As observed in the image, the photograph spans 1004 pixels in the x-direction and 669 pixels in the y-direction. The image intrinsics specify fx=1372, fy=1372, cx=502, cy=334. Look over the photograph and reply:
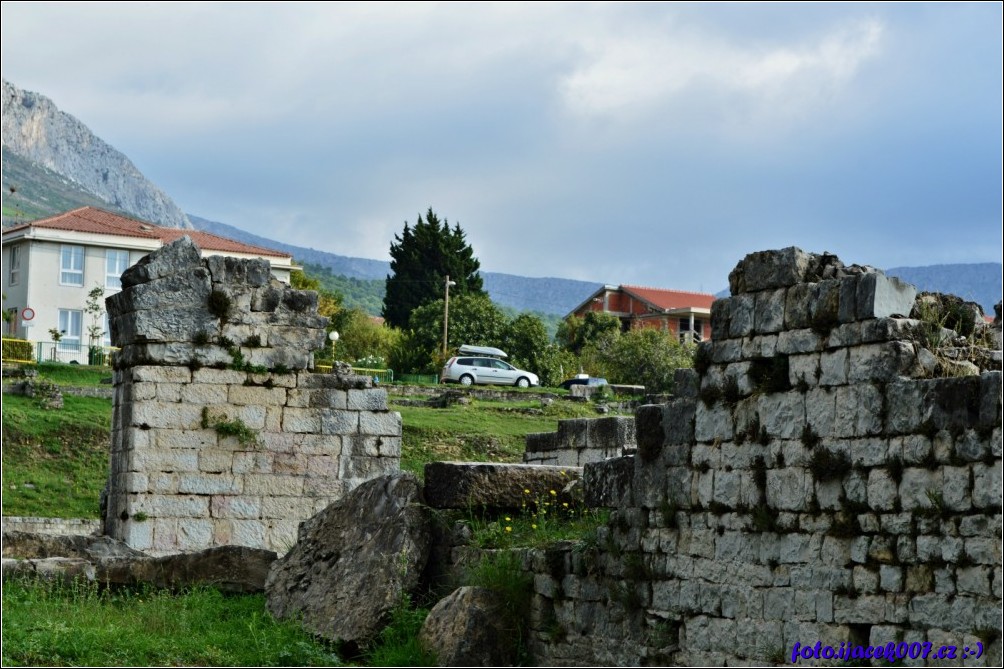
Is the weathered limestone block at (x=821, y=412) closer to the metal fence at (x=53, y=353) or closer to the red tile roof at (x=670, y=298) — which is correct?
the metal fence at (x=53, y=353)

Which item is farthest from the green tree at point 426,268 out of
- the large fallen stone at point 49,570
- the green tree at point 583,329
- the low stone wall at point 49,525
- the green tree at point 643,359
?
the large fallen stone at point 49,570

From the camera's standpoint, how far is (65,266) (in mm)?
62438

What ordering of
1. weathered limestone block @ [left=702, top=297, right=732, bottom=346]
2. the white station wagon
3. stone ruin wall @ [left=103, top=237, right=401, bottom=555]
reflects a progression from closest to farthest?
weathered limestone block @ [left=702, top=297, right=732, bottom=346]
stone ruin wall @ [left=103, top=237, right=401, bottom=555]
the white station wagon

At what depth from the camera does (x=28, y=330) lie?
60938 mm

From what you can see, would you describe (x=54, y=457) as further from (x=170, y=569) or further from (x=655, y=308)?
(x=655, y=308)

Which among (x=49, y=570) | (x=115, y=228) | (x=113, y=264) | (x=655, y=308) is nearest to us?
(x=49, y=570)

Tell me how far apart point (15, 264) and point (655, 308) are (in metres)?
40.1

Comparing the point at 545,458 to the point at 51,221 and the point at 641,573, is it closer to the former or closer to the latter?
the point at 641,573

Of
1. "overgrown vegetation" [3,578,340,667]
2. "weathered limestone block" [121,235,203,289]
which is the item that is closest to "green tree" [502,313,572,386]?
"weathered limestone block" [121,235,203,289]

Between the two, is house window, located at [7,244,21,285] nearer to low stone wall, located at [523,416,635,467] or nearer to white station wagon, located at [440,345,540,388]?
white station wagon, located at [440,345,540,388]

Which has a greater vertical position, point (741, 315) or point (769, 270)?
point (769, 270)

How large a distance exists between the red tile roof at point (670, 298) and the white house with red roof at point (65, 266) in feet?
108

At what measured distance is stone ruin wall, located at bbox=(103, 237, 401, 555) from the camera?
1552 centimetres

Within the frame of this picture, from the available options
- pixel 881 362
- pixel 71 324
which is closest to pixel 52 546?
pixel 881 362
